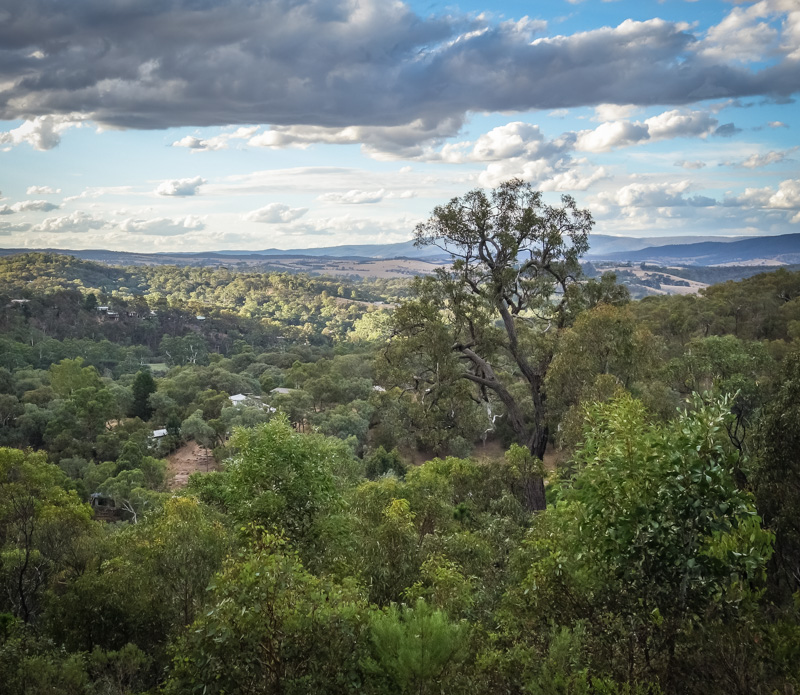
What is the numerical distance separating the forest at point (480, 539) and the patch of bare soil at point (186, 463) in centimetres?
911

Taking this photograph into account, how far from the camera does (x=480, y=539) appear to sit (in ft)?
39.8

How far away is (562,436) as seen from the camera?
43.7 feet

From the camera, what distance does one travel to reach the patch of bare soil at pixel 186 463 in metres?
35.3

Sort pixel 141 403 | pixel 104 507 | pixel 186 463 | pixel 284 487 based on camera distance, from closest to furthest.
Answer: pixel 284 487, pixel 104 507, pixel 186 463, pixel 141 403

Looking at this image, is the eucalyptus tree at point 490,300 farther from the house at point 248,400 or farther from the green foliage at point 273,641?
the house at point 248,400

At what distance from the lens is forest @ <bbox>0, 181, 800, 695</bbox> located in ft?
17.3

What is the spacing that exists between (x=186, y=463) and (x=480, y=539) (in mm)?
30998

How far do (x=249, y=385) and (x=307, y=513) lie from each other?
48.6 meters

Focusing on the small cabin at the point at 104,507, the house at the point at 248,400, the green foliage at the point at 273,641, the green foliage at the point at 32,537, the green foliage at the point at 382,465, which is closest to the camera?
the green foliage at the point at 273,641

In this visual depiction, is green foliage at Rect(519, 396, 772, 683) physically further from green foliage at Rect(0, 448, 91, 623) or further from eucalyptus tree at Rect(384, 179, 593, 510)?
green foliage at Rect(0, 448, 91, 623)

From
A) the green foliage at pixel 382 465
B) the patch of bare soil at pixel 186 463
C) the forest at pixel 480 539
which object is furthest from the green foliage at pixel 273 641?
the patch of bare soil at pixel 186 463

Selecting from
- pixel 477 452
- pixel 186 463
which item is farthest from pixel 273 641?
pixel 186 463

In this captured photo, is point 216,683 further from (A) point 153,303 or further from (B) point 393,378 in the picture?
(A) point 153,303

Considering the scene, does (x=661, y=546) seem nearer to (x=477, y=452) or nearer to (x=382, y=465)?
(x=382, y=465)
